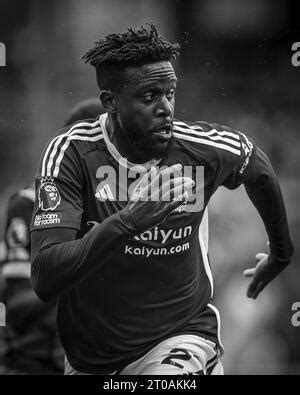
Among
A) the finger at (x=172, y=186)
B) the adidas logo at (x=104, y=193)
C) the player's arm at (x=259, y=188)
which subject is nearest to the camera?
the finger at (x=172, y=186)

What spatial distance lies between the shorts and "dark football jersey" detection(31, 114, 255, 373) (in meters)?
0.03

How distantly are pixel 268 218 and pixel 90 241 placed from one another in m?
0.90

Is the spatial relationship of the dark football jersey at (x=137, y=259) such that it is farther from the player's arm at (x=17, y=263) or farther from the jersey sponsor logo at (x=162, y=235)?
the player's arm at (x=17, y=263)

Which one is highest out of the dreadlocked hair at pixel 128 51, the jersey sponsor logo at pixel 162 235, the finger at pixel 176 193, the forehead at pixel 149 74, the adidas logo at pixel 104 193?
the dreadlocked hair at pixel 128 51

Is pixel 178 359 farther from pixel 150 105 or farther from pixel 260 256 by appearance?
pixel 150 105

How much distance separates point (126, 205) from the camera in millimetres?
2719

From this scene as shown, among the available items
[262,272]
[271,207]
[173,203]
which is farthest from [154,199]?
[262,272]

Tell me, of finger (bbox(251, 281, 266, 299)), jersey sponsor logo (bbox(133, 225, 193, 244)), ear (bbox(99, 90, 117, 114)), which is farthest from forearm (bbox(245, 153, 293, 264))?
ear (bbox(99, 90, 117, 114))

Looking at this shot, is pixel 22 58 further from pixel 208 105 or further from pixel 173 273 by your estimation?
pixel 173 273

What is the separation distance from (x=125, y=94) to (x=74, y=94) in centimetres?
63

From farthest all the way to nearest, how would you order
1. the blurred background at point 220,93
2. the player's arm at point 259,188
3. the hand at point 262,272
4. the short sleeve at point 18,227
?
the short sleeve at point 18,227
the blurred background at point 220,93
the hand at point 262,272
the player's arm at point 259,188

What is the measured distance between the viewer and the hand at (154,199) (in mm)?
2441

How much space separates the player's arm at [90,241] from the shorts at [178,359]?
0.47 meters

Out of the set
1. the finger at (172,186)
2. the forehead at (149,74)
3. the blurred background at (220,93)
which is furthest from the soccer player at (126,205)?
the blurred background at (220,93)
